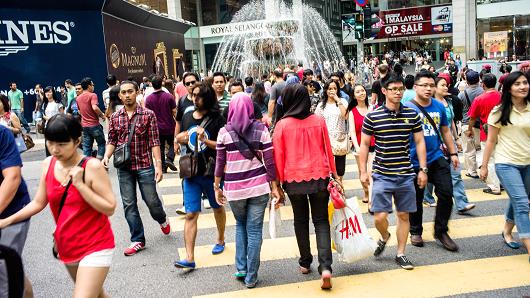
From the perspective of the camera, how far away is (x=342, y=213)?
486 centimetres

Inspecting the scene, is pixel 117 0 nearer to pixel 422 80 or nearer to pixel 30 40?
pixel 30 40

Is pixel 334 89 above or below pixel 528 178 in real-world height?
above

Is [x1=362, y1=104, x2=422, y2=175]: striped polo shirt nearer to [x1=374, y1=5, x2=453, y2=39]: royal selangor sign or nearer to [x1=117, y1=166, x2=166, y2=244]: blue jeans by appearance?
[x1=117, y1=166, x2=166, y2=244]: blue jeans

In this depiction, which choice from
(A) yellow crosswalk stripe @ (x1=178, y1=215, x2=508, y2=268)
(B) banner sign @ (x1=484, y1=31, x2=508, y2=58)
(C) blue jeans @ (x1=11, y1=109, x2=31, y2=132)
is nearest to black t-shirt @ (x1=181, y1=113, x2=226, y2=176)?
(A) yellow crosswalk stripe @ (x1=178, y1=215, x2=508, y2=268)

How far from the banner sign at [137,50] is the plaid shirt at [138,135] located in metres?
15.9

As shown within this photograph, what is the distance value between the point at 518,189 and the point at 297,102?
2394 millimetres

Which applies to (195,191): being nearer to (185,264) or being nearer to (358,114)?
(185,264)

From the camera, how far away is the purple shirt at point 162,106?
374 inches

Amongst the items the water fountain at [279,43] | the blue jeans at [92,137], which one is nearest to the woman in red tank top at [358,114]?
the blue jeans at [92,137]

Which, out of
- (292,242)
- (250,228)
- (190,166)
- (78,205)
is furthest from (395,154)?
(78,205)

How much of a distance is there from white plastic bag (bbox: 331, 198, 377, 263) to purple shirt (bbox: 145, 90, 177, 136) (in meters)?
5.46

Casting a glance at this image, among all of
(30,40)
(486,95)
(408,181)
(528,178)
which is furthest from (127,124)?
(30,40)

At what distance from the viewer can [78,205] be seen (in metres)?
3.33

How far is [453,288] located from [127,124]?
12.8ft
